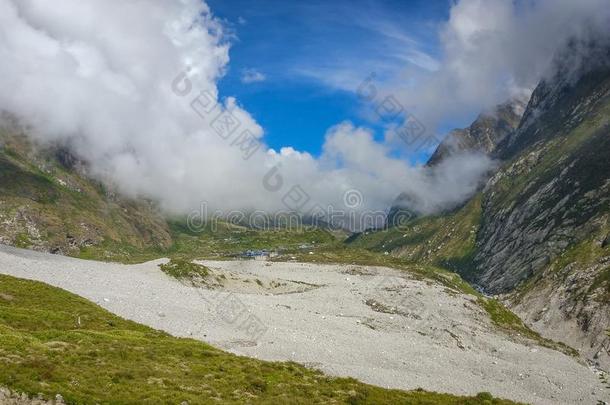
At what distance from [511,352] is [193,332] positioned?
185ft

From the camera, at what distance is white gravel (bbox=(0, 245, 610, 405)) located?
2431 inches

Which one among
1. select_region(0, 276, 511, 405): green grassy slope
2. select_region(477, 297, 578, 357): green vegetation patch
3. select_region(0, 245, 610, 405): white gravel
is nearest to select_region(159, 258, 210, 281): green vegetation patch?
select_region(0, 245, 610, 405): white gravel

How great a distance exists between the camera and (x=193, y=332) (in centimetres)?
6519

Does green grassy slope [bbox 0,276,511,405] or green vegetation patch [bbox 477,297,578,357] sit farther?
green vegetation patch [bbox 477,297,578,357]

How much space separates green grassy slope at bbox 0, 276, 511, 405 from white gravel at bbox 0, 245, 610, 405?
10.2 meters

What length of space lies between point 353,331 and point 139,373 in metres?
48.8

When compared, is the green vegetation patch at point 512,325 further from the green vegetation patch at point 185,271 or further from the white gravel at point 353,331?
the green vegetation patch at point 185,271

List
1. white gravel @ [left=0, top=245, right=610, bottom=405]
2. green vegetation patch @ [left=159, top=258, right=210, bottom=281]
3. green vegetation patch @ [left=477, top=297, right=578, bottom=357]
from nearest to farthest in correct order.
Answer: white gravel @ [left=0, top=245, right=610, bottom=405] → green vegetation patch @ [left=477, top=297, right=578, bottom=357] → green vegetation patch @ [left=159, top=258, right=210, bottom=281]

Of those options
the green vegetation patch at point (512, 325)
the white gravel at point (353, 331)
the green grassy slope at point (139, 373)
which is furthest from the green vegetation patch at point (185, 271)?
the green vegetation patch at point (512, 325)

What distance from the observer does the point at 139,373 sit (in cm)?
3644

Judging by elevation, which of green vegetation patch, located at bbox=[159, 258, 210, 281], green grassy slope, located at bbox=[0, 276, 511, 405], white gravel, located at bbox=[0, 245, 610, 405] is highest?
green vegetation patch, located at bbox=[159, 258, 210, 281]

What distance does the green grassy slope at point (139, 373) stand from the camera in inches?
1228

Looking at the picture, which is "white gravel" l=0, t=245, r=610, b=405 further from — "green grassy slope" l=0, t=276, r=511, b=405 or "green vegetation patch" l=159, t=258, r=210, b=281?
"green grassy slope" l=0, t=276, r=511, b=405

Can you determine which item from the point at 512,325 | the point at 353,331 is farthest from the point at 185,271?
the point at 512,325
